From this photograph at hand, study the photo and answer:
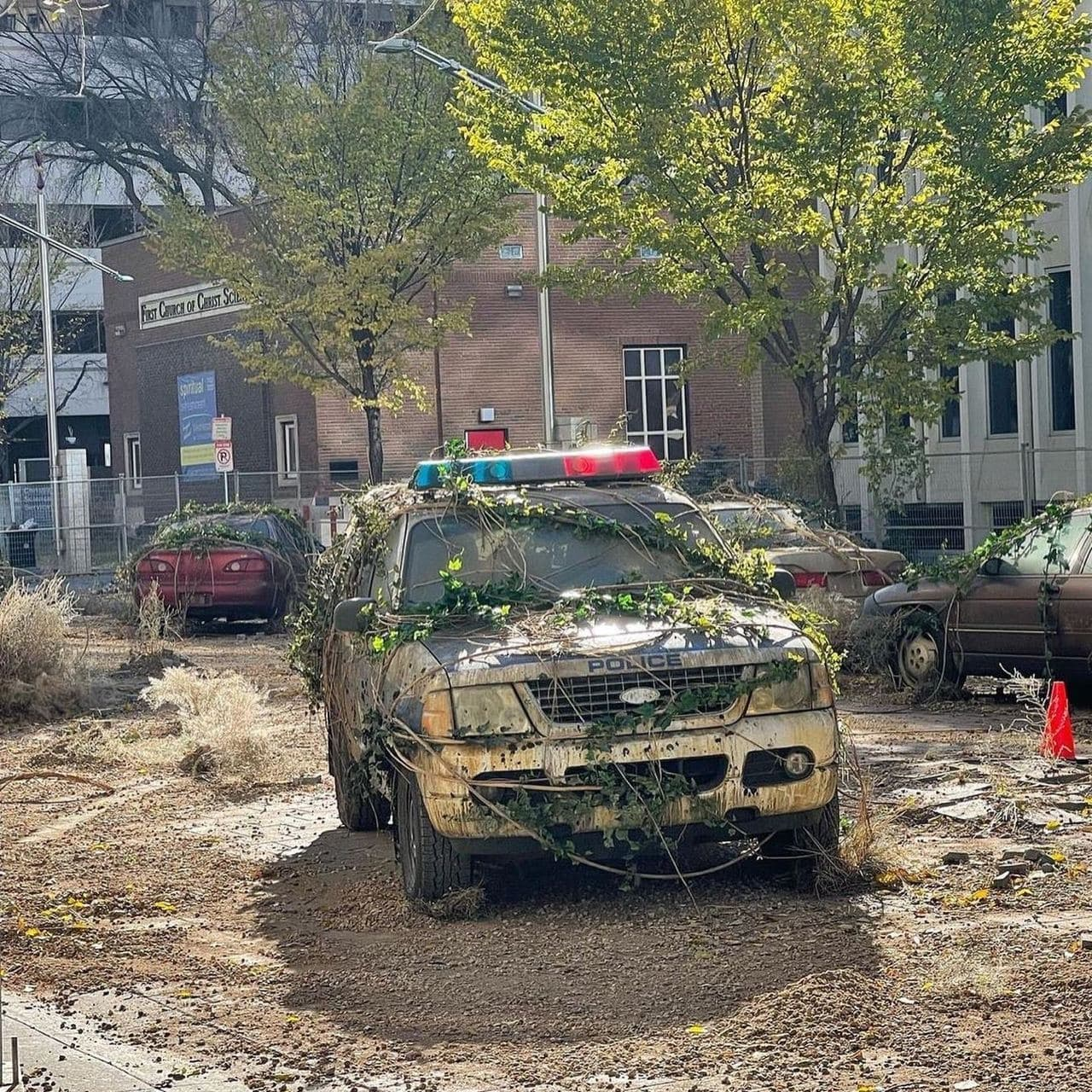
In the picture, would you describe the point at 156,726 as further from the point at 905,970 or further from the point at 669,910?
the point at 905,970

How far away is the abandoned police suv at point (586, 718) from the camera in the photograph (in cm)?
718

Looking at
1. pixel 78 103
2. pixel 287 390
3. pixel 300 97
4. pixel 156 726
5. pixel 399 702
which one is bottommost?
pixel 156 726

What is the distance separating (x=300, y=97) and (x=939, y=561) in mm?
19716

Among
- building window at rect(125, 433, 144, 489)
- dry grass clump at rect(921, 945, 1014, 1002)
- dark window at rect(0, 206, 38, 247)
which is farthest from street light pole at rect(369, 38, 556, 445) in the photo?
dark window at rect(0, 206, 38, 247)

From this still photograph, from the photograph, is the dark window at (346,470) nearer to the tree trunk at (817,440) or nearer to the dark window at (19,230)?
the tree trunk at (817,440)

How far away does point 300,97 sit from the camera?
31.1 m

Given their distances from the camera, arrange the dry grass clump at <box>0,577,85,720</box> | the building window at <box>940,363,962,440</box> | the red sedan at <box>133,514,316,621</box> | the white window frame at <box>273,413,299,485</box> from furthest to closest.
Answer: the white window frame at <box>273,413,299,485</box>, the building window at <box>940,363,962,440</box>, the red sedan at <box>133,514,316,621</box>, the dry grass clump at <box>0,577,85,720</box>

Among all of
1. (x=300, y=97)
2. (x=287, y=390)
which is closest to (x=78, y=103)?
(x=287, y=390)

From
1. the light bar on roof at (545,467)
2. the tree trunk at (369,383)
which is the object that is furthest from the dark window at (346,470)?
the light bar on roof at (545,467)

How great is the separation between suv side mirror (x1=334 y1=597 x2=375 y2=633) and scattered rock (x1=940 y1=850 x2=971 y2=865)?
2924 millimetres

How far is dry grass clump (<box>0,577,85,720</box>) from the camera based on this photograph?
14898mm

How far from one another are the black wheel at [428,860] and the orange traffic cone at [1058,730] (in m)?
4.48

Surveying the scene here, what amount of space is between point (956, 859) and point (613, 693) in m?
1.98

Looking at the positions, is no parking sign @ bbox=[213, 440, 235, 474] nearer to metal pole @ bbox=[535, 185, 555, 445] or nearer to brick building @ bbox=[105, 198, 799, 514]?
brick building @ bbox=[105, 198, 799, 514]
